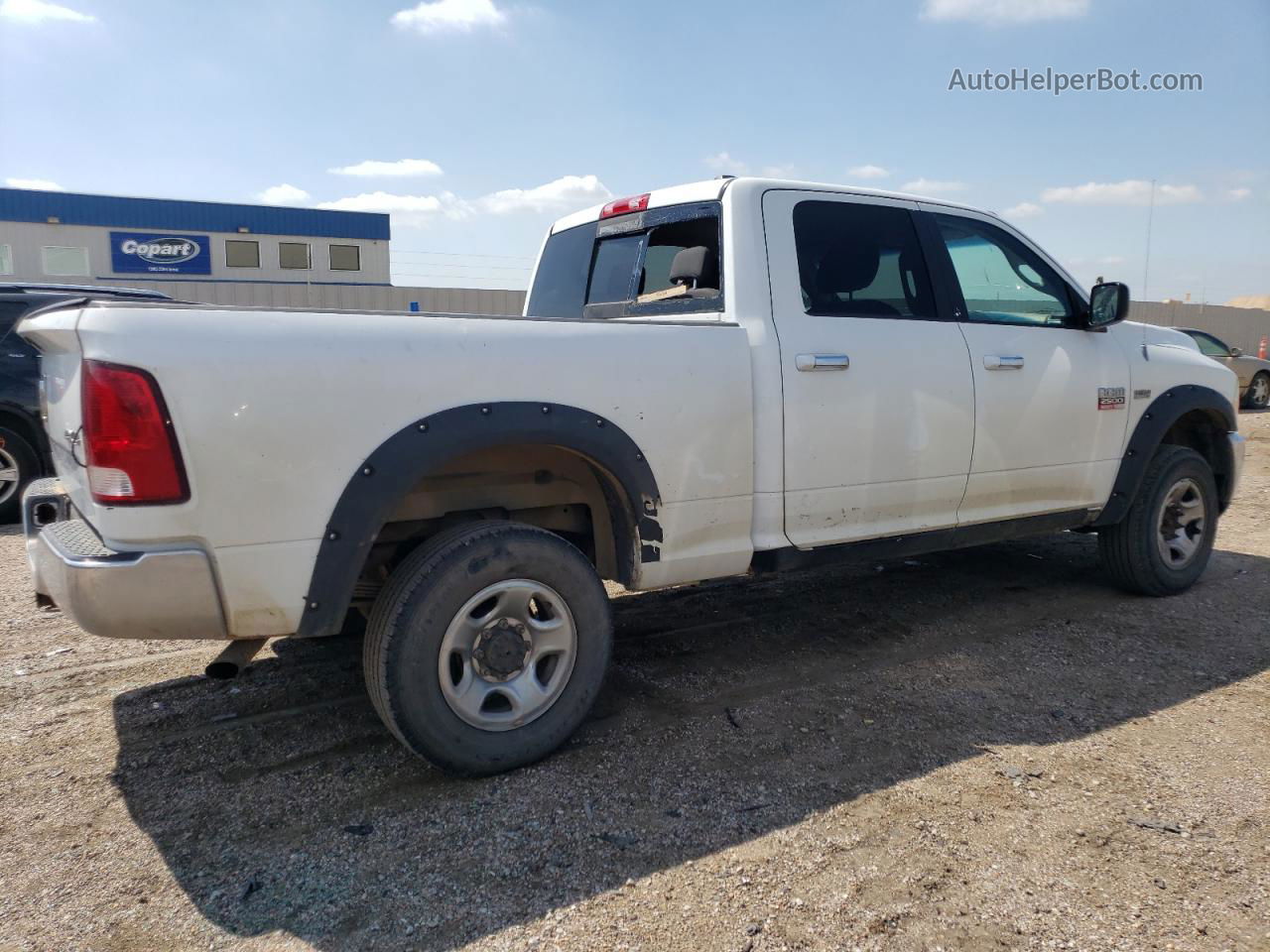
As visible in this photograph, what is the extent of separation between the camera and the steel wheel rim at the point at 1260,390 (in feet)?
59.2

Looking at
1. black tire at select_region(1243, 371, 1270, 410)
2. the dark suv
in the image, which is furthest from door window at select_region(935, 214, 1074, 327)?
black tire at select_region(1243, 371, 1270, 410)

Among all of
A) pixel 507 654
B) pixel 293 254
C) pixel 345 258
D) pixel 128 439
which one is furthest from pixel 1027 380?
pixel 293 254

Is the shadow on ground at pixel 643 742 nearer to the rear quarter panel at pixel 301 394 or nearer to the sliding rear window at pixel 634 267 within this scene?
the rear quarter panel at pixel 301 394

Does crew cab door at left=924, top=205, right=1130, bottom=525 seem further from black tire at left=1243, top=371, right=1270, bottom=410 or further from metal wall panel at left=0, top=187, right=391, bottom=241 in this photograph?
metal wall panel at left=0, top=187, right=391, bottom=241

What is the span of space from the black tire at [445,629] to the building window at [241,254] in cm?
2848

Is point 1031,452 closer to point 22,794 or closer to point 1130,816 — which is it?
point 1130,816

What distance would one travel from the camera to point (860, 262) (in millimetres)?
4012

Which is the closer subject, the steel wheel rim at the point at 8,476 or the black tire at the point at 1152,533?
the black tire at the point at 1152,533

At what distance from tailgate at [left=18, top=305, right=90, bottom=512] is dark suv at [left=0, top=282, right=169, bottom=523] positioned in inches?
183

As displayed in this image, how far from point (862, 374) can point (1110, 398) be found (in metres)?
1.79

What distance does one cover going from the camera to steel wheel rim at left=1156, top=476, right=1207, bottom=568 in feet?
16.9

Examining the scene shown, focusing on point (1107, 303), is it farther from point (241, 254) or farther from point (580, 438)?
point (241, 254)

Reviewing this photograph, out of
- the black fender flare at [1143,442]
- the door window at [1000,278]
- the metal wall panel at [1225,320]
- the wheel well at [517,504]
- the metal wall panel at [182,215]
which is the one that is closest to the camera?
the wheel well at [517,504]

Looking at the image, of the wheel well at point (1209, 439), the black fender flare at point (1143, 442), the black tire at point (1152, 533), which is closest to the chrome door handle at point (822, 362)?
the black fender flare at point (1143, 442)
